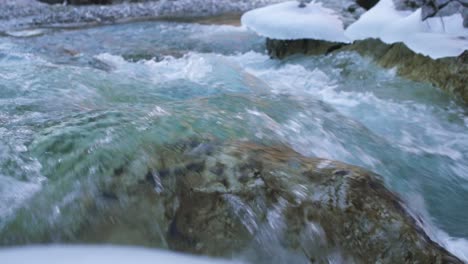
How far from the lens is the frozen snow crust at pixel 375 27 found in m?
3.95

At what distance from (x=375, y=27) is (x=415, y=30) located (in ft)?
1.55

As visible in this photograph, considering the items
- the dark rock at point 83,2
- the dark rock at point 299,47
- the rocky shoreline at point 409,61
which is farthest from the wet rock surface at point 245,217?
the dark rock at point 83,2

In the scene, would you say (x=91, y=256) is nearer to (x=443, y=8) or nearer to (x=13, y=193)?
(x=13, y=193)

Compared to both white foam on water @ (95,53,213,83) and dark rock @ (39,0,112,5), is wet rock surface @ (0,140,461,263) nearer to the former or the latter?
white foam on water @ (95,53,213,83)

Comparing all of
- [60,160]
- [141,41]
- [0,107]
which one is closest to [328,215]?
[60,160]

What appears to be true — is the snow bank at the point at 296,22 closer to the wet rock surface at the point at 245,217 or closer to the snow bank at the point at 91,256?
the wet rock surface at the point at 245,217

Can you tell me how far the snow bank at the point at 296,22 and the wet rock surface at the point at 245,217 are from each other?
143 inches

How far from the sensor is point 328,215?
5.81ft

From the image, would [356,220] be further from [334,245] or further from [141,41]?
[141,41]

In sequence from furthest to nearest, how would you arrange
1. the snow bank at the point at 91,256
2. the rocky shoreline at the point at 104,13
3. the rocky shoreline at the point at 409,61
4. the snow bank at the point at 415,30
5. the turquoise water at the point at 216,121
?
the rocky shoreline at the point at 104,13, the rocky shoreline at the point at 409,61, the snow bank at the point at 415,30, the turquoise water at the point at 216,121, the snow bank at the point at 91,256

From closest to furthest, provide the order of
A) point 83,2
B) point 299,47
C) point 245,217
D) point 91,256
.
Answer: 1. point 91,256
2. point 245,217
3. point 299,47
4. point 83,2

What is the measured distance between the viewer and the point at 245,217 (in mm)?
1751

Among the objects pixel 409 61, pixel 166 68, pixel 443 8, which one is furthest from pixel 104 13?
pixel 443 8

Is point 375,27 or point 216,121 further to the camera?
point 375,27
